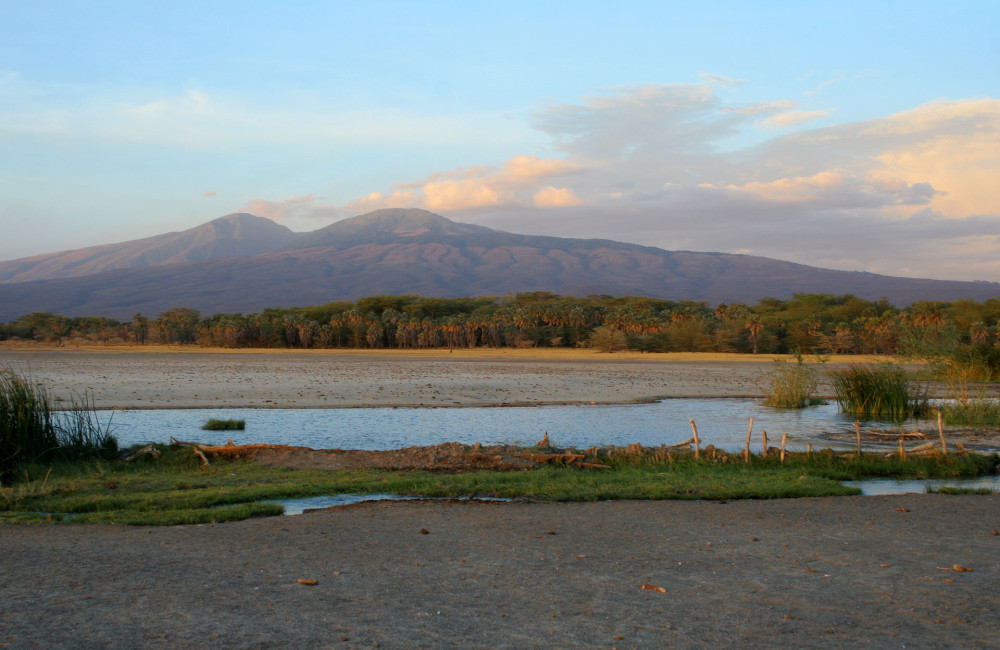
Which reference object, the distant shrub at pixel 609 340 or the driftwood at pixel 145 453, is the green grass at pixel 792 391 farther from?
the distant shrub at pixel 609 340

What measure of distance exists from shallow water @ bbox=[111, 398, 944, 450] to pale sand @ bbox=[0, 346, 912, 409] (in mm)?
2225

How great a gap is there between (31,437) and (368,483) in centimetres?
610

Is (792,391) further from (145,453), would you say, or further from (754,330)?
(754,330)

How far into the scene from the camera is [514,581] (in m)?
7.55

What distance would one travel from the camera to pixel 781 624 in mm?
6383

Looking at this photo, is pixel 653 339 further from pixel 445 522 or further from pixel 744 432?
pixel 445 522

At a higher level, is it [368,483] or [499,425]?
[368,483]

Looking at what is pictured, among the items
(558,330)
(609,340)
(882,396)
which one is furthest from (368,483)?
(558,330)

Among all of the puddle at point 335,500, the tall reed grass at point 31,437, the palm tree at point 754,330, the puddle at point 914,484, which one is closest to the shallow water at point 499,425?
the tall reed grass at point 31,437

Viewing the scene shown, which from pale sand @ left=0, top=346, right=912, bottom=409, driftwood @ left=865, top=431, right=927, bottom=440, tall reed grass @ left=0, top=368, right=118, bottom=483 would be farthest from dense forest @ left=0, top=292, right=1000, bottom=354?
tall reed grass @ left=0, top=368, right=118, bottom=483

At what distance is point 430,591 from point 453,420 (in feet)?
51.9

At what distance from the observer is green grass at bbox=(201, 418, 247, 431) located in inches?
792

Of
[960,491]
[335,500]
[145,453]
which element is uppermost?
[145,453]

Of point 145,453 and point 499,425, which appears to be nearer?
point 145,453
